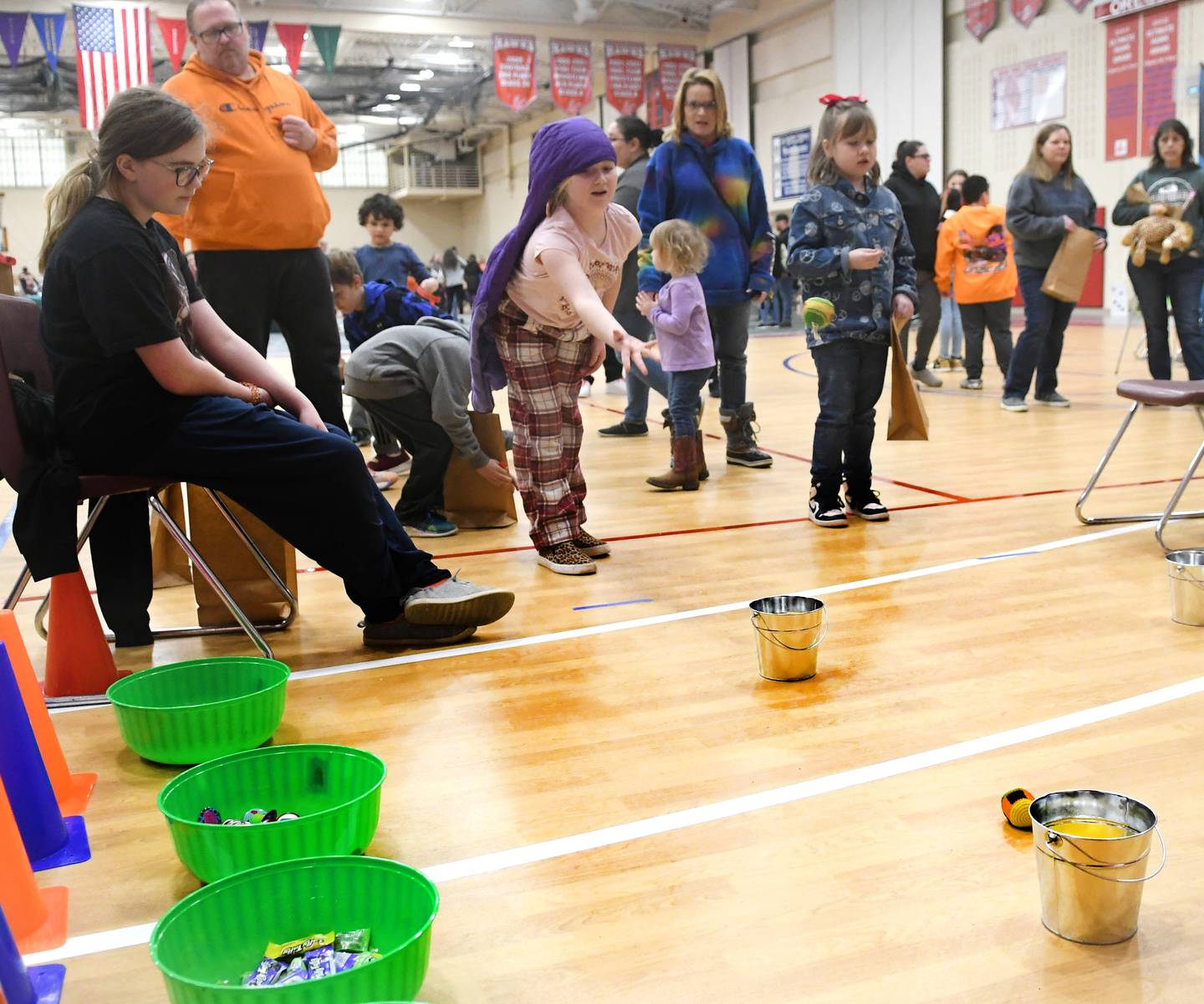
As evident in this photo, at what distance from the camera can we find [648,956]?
139 centimetres

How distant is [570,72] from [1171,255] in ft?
37.2

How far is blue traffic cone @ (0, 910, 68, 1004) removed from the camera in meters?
1.23

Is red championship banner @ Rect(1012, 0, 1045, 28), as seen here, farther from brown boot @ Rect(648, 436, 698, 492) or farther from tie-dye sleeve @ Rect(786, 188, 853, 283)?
tie-dye sleeve @ Rect(786, 188, 853, 283)

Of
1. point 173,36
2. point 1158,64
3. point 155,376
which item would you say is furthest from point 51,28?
point 155,376

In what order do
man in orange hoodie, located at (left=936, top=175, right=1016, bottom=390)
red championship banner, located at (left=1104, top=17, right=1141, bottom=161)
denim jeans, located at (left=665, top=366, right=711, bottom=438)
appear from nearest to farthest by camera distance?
denim jeans, located at (left=665, top=366, right=711, bottom=438), man in orange hoodie, located at (left=936, top=175, right=1016, bottom=390), red championship banner, located at (left=1104, top=17, right=1141, bottom=161)

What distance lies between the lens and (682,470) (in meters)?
4.38

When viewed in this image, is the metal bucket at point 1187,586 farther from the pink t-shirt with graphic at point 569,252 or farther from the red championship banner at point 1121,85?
the red championship banner at point 1121,85

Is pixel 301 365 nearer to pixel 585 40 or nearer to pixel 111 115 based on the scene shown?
pixel 111 115

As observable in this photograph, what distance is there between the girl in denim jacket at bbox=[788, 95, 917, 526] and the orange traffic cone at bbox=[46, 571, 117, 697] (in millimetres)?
2125

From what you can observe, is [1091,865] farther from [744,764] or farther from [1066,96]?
[1066,96]

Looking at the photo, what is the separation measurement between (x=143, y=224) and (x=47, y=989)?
155cm

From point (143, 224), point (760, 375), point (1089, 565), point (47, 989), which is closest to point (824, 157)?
point (1089, 565)

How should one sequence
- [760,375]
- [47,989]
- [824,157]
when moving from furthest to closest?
1. [760,375]
2. [824,157]
3. [47,989]

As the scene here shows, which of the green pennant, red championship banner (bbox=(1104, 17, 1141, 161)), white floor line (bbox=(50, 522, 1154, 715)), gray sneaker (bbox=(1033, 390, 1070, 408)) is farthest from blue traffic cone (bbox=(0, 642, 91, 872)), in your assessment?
the green pennant
